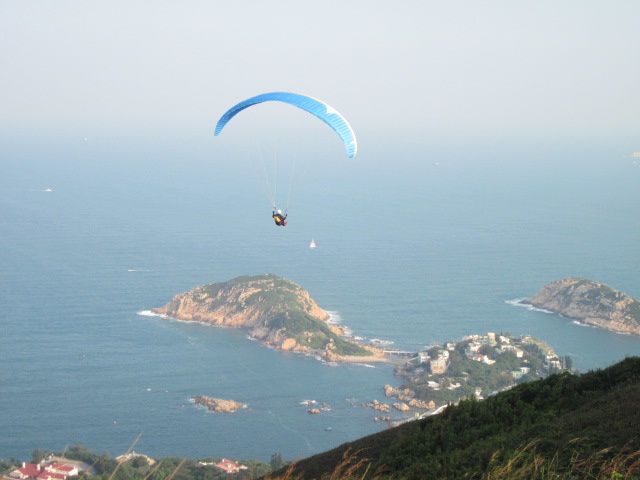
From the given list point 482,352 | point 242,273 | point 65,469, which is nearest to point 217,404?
point 65,469

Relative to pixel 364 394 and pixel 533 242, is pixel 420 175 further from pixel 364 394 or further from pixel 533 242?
pixel 364 394

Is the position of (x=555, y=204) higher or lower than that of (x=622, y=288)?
higher

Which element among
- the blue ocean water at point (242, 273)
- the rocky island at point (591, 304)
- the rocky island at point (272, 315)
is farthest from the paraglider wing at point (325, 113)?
the rocky island at point (591, 304)

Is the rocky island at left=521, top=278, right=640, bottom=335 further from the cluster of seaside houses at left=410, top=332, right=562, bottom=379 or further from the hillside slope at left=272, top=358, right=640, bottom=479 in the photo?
the hillside slope at left=272, top=358, right=640, bottom=479

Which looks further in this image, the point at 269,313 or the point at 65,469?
the point at 269,313

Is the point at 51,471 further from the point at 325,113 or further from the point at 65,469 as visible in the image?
the point at 325,113

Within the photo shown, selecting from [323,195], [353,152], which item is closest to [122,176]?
[323,195]

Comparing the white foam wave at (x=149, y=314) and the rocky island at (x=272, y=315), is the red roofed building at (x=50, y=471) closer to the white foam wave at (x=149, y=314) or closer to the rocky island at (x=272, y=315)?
the rocky island at (x=272, y=315)
